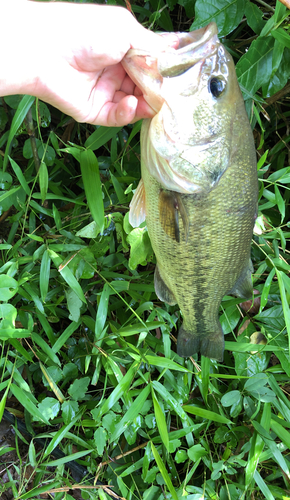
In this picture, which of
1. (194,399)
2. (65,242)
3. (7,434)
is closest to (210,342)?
(194,399)

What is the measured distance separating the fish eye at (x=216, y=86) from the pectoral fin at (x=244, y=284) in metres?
0.80

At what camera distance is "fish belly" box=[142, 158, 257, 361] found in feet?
4.05

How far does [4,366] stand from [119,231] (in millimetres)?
935

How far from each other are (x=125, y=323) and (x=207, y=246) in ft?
2.58

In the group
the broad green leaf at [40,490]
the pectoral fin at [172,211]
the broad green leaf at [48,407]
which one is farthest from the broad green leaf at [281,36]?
the broad green leaf at [40,490]

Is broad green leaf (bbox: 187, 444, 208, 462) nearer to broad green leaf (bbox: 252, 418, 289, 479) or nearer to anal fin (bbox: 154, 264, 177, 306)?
broad green leaf (bbox: 252, 418, 289, 479)

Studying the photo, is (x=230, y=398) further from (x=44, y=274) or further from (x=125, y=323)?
(x=44, y=274)

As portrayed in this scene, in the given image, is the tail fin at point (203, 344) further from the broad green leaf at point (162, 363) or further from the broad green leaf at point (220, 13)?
the broad green leaf at point (220, 13)

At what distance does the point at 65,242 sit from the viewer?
69.2 inches

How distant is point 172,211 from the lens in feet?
3.98

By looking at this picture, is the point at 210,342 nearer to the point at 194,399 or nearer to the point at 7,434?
the point at 194,399

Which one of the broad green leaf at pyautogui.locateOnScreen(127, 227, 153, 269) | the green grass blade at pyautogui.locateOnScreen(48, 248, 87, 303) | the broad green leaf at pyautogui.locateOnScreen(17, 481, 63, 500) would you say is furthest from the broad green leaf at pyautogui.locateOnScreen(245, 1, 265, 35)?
the broad green leaf at pyautogui.locateOnScreen(17, 481, 63, 500)

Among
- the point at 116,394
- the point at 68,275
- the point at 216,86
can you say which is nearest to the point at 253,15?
the point at 216,86

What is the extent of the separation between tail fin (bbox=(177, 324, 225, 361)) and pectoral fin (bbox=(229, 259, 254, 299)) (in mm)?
241
